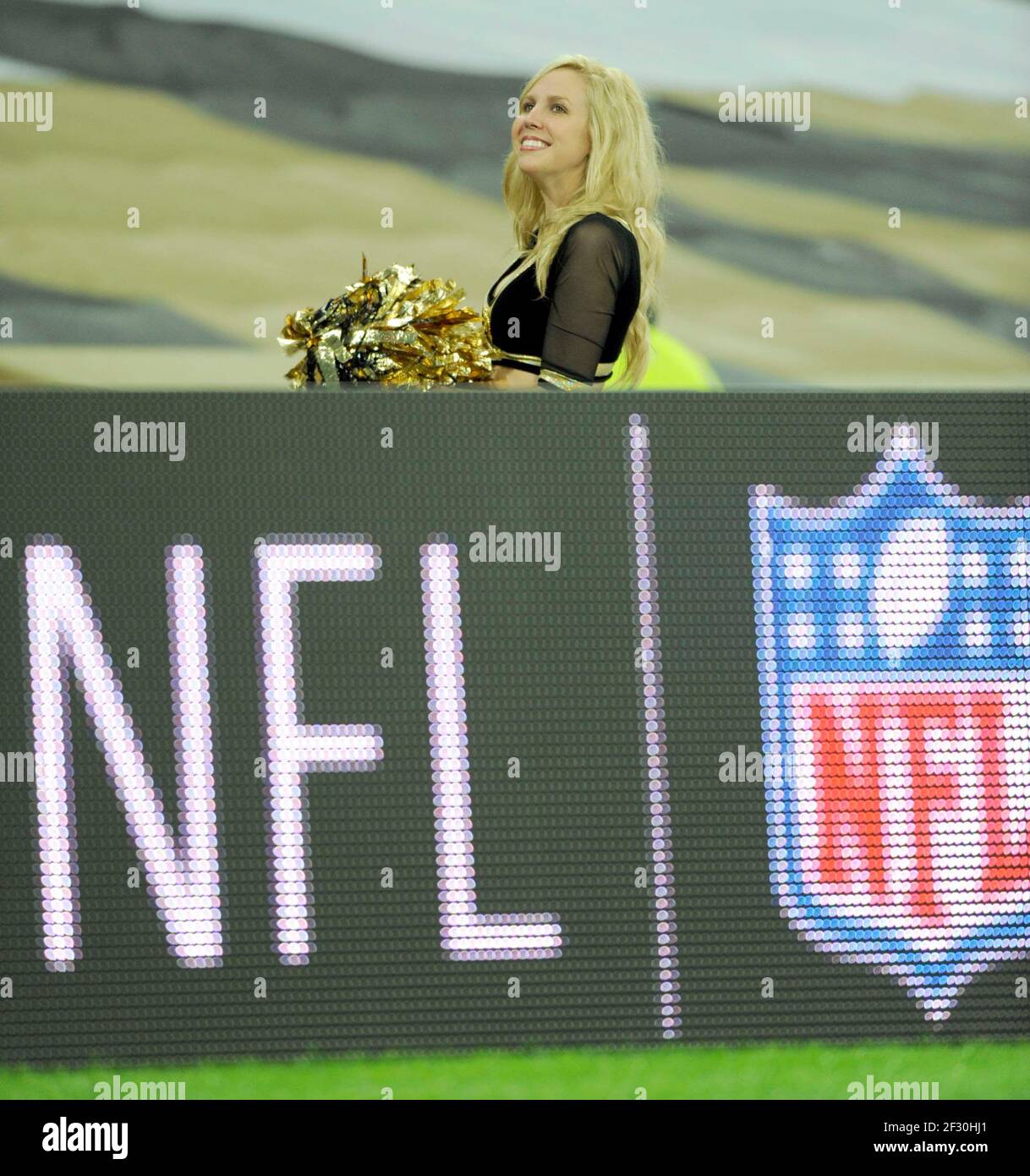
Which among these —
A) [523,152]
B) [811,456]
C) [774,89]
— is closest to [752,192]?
[774,89]

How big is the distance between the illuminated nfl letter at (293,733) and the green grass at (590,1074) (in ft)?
0.53

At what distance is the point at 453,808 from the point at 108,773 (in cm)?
45

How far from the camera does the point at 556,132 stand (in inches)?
103

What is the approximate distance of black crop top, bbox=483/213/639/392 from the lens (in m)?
2.43

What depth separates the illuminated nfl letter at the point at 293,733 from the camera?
2061mm

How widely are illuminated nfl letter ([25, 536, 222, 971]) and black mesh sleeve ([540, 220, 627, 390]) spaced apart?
2.55ft

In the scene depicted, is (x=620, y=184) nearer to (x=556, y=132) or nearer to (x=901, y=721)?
(x=556, y=132)

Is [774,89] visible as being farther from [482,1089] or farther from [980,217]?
[482,1089]
